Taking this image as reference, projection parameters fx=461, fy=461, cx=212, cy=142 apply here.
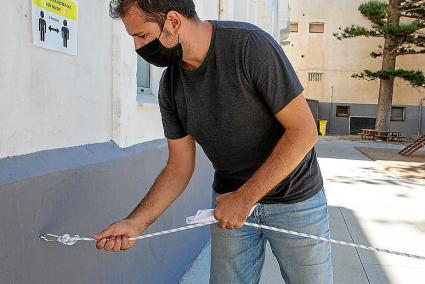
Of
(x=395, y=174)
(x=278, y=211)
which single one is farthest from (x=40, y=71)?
(x=395, y=174)

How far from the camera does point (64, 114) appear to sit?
193 centimetres

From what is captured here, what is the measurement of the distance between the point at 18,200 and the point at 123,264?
109cm

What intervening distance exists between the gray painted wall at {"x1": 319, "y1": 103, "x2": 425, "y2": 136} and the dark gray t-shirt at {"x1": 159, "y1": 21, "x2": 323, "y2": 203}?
80.8 ft

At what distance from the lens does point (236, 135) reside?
1840mm

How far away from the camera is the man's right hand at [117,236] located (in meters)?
1.77

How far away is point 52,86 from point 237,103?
737 millimetres

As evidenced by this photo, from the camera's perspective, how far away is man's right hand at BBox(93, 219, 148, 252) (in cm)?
177

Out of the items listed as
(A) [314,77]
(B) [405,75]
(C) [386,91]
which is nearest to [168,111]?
(B) [405,75]

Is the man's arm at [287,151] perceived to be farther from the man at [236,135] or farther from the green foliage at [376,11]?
the green foliage at [376,11]

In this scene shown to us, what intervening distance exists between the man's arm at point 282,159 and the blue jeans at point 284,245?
1.03 ft

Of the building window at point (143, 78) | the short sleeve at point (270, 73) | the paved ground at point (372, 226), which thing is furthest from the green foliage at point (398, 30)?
the short sleeve at point (270, 73)

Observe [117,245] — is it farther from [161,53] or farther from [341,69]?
[341,69]

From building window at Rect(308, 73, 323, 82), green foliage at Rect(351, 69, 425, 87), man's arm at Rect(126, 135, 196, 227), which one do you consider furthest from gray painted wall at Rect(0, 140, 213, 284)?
building window at Rect(308, 73, 323, 82)

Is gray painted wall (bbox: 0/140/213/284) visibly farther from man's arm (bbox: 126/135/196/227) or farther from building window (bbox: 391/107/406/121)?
building window (bbox: 391/107/406/121)
